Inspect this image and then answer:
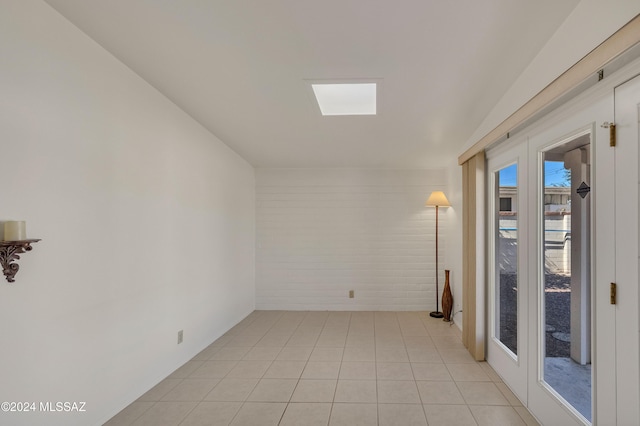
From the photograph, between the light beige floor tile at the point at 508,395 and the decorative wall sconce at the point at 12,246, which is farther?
the light beige floor tile at the point at 508,395

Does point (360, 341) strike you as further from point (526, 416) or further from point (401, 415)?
point (526, 416)

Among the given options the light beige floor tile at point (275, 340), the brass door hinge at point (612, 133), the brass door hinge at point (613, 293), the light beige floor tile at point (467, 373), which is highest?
the brass door hinge at point (612, 133)

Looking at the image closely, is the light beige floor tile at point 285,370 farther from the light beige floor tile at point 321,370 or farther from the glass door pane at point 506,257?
the glass door pane at point 506,257

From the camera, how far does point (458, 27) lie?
5.22ft

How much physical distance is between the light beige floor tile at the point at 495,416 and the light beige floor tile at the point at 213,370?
6.93 ft

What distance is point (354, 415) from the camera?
2135mm

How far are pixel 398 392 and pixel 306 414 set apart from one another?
0.79m

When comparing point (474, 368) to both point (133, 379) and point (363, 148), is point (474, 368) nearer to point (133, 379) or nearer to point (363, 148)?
point (363, 148)

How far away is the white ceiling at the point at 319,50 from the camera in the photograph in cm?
149

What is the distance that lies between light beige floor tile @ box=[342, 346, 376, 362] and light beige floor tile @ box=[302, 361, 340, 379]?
0.18 meters

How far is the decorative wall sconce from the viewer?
133 centimetres

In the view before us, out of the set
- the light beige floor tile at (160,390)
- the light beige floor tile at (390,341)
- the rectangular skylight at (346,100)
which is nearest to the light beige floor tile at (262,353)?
the light beige floor tile at (160,390)

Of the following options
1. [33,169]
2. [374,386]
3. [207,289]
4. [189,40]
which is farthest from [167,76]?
[374,386]

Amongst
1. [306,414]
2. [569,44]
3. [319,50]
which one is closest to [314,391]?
[306,414]
